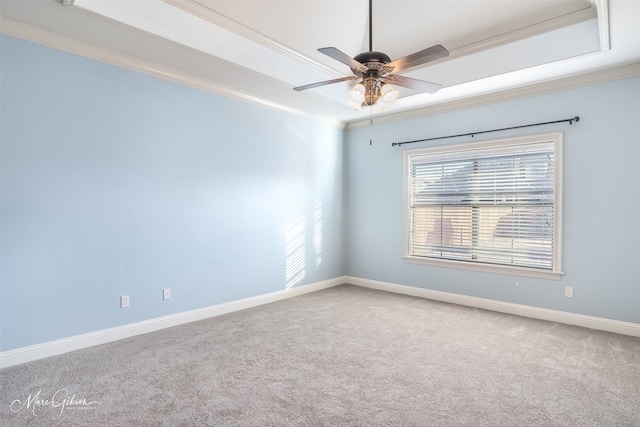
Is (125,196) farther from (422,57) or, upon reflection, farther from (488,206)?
(488,206)

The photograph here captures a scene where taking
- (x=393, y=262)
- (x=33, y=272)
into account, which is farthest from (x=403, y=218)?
(x=33, y=272)

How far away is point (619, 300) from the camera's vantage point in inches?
135

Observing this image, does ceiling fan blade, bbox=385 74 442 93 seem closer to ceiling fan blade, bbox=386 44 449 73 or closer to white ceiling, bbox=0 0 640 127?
ceiling fan blade, bbox=386 44 449 73

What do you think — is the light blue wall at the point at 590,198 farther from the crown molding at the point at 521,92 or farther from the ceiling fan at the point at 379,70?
the ceiling fan at the point at 379,70

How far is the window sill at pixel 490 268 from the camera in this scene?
3.82 metres

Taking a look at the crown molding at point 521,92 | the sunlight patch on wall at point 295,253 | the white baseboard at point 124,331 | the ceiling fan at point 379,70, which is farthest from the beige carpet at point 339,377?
the crown molding at point 521,92

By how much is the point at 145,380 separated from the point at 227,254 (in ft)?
5.85

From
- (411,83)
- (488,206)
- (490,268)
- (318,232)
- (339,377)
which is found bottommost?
(339,377)

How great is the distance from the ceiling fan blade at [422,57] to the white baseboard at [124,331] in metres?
3.08

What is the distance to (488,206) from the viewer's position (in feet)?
14.1

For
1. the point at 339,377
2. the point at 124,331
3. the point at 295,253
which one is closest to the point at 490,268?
the point at 295,253

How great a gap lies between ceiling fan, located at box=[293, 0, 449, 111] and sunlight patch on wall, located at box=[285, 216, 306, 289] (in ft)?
7.71

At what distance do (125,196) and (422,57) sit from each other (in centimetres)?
280

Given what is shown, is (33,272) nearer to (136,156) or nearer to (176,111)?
(136,156)
